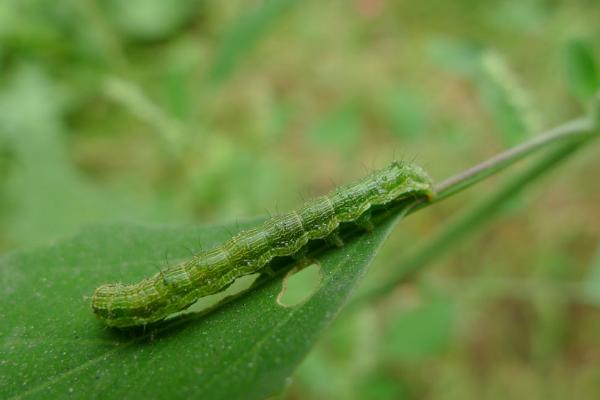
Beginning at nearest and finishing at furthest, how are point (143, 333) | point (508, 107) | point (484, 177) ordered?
1. point (484, 177)
2. point (143, 333)
3. point (508, 107)

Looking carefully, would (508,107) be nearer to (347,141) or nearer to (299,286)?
(299,286)

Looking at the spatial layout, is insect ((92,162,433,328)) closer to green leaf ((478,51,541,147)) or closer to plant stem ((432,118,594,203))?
plant stem ((432,118,594,203))

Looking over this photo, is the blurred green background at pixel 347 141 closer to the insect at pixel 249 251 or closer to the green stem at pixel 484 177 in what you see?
the green stem at pixel 484 177

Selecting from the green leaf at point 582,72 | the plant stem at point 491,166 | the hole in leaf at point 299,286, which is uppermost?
the hole in leaf at point 299,286

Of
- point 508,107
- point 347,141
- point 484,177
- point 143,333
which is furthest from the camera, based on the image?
point 347,141

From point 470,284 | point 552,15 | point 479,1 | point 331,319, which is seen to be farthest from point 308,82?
point 331,319

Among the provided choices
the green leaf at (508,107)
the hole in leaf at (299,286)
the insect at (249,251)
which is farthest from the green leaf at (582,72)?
the hole in leaf at (299,286)

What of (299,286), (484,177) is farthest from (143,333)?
(299,286)

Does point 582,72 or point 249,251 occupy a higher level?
point 249,251
